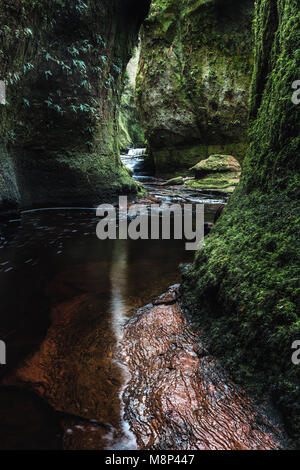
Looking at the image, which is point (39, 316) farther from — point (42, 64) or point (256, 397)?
point (42, 64)

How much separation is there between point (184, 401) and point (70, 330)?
902mm

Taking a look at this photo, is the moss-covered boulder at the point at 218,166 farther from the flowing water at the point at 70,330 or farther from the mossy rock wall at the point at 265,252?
the mossy rock wall at the point at 265,252

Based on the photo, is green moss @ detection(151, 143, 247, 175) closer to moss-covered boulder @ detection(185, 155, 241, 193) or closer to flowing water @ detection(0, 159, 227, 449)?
moss-covered boulder @ detection(185, 155, 241, 193)

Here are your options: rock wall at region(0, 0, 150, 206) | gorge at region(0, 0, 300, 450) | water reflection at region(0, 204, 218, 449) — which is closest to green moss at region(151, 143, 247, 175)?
rock wall at region(0, 0, 150, 206)

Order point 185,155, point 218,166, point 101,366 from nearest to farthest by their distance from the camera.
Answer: point 101,366, point 218,166, point 185,155

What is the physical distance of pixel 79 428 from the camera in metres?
1.05

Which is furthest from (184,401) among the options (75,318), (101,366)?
(75,318)

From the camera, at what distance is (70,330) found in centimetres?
172

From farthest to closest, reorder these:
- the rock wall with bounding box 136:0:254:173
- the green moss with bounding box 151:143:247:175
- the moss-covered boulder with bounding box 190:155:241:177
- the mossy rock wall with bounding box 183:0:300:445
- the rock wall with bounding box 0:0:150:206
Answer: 1. the green moss with bounding box 151:143:247:175
2. the rock wall with bounding box 136:0:254:173
3. the moss-covered boulder with bounding box 190:155:241:177
4. the rock wall with bounding box 0:0:150:206
5. the mossy rock wall with bounding box 183:0:300:445

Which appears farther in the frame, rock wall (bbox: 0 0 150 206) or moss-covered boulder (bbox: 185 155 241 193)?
moss-covered boulder (bbox: 185 155 241 193)

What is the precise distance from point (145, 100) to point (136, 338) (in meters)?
16.7

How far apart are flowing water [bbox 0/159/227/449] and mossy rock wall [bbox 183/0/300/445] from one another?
23.1 inches

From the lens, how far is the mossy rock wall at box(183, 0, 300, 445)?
43.2 inches

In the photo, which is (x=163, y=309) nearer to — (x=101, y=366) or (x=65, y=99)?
(x=101, y=366)
